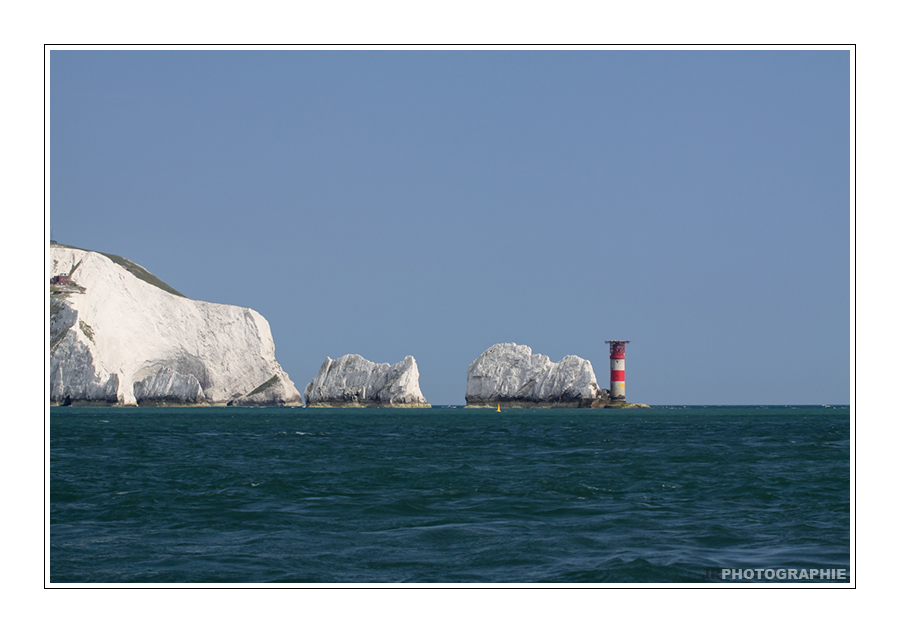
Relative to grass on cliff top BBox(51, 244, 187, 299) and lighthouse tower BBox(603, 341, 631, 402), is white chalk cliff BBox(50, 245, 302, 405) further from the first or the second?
lighthouse tower BBox(603, 341, 631, 402)

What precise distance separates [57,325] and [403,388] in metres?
62.4

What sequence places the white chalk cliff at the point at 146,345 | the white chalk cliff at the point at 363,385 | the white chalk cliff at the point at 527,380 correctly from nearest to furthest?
the white chalk cliff at the point at 146,345 < the white chalk cliff at the point at 527,380 < the white chalk cliff at the point at 363,385

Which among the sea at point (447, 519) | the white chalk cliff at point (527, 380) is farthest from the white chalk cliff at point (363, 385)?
the sea at point (447, 519)

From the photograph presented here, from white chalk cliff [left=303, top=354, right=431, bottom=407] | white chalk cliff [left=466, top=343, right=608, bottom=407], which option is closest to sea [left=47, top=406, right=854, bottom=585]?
white chalk cliff [left=466, top=343, right=608, bottom=407]

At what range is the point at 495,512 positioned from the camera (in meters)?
17.8

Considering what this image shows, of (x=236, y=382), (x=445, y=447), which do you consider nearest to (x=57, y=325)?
(x=236, y=382)

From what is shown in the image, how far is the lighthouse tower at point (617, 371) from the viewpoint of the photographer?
132 metres

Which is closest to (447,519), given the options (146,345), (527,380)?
(146,345)

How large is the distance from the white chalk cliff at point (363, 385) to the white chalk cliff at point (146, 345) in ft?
21.5

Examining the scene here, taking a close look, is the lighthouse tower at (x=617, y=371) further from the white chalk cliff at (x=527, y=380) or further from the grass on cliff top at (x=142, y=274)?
the grass on cliff top at (x=142, y=274)

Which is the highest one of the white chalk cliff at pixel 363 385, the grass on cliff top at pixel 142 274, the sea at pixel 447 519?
the grass on cliff top at pixel 142 274

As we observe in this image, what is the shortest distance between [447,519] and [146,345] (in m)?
121

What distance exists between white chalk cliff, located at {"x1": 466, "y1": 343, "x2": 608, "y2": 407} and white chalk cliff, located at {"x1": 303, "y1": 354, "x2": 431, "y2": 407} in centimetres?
1282
